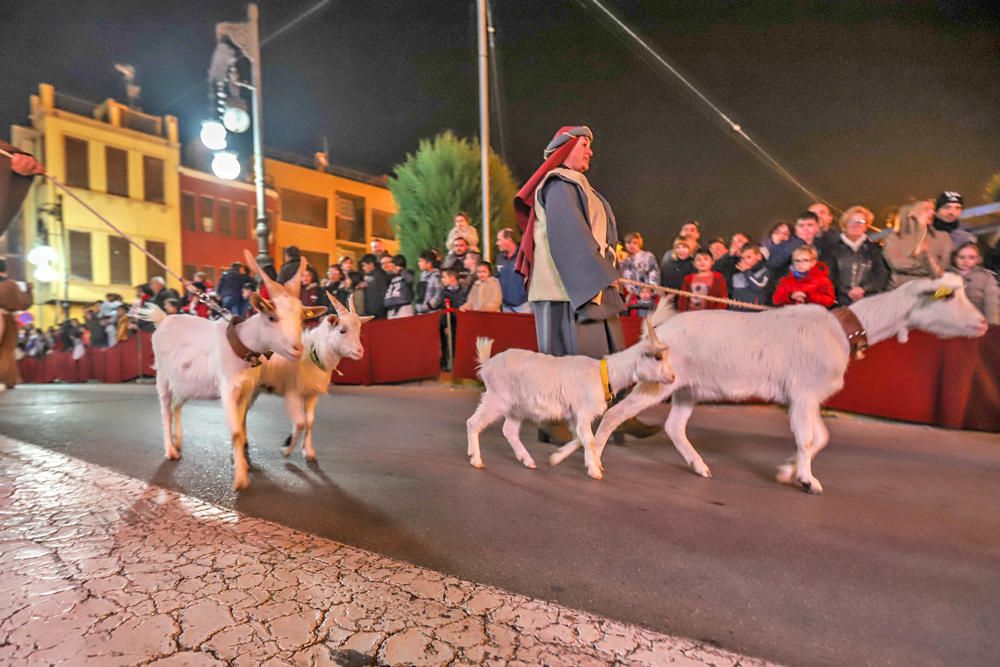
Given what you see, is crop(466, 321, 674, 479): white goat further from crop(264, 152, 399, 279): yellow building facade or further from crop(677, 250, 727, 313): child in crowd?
crop(264, 152, 399, 279): yellow building facade

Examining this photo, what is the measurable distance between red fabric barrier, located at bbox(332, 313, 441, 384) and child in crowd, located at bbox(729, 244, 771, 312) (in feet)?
14.8

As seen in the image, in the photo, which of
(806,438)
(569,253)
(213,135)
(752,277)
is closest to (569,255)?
(569,253)

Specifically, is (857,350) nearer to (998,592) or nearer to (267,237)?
(998,592)

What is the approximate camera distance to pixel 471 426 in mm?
4477

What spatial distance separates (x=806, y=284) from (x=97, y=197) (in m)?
34.3

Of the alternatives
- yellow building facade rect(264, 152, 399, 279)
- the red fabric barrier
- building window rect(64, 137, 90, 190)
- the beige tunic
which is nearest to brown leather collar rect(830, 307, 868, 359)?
the red fabric barrier

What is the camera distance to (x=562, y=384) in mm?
4207

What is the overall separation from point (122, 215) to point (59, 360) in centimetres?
1567

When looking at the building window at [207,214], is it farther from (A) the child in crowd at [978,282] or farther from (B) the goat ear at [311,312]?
(A) the child in crowd at [978,282]

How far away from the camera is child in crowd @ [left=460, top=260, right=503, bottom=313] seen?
945cm

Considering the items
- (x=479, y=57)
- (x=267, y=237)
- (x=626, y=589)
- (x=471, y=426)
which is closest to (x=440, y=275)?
(x=267, y=237)

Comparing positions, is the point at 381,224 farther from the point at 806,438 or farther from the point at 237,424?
the point at 806,438

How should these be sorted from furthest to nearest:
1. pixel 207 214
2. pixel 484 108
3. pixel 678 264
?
pixel 207 214 → pixel 484 108 → pixel 678 264

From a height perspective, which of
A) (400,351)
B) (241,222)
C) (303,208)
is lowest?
(400,351)
